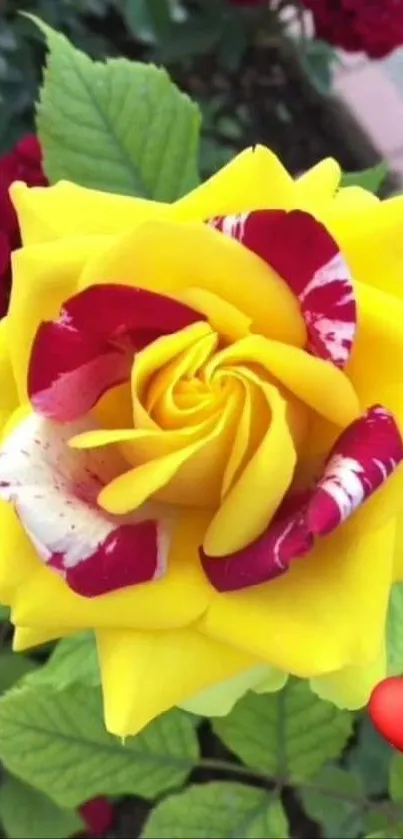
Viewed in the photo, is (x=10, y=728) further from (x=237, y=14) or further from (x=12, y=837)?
(x=237, y=14)

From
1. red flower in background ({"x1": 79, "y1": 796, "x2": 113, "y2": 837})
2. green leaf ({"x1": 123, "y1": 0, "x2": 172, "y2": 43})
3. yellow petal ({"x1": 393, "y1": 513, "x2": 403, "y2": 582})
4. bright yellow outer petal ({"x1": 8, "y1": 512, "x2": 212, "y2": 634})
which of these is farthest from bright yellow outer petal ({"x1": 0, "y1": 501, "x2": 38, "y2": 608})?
green leaf ({"x1": 123, "y1": 0, "x2": 172, "y2": 43})

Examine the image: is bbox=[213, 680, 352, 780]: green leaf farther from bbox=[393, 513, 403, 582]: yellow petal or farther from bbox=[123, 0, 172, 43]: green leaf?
bbox=[123, 0, 172, 43]: green leaf

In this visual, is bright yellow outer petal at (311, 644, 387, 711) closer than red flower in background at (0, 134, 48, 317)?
Yes

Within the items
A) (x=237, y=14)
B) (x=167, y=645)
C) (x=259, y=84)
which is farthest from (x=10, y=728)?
(x=259, y=84)

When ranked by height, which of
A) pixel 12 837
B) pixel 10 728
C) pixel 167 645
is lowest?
pixel 12 837

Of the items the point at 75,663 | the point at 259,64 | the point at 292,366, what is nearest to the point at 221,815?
the point at 75,663

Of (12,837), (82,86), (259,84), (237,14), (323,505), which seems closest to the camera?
(323,505)
